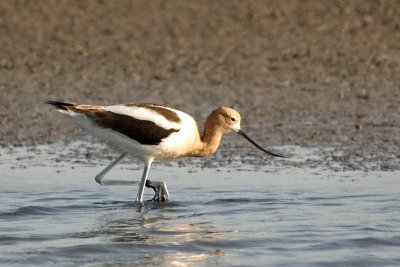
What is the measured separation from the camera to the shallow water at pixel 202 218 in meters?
7.54

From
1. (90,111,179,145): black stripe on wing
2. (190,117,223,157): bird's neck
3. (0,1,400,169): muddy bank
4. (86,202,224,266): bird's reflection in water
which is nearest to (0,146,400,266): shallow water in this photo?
(86,202,224,266): bird's reflection in water

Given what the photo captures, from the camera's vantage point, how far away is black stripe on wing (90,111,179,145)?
30.0 ft

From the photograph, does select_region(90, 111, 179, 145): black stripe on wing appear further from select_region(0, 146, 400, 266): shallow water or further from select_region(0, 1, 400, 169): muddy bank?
select_region(0, 1, 400, 169): muddy bank

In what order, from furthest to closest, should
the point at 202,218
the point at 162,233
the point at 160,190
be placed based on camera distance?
the point at 160,190, the point at 202,218, the point at 162,233

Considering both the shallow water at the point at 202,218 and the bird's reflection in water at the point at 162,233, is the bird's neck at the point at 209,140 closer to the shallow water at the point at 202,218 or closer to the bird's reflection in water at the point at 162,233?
the shallow water at the point at 202,218

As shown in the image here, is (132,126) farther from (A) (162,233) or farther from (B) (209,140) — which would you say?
(A) (162,233)

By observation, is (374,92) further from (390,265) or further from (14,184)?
(390,265)

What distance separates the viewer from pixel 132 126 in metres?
9.16

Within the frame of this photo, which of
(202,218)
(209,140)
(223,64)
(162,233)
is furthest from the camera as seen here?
(223,64)

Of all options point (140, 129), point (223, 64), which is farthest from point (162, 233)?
point (223, 64)

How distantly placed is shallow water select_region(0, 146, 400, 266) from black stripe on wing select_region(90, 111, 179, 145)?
505mm

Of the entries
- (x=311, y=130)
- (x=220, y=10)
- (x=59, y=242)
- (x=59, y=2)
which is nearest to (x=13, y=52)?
(x=59, y=2)

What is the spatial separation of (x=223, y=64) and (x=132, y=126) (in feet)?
15.1

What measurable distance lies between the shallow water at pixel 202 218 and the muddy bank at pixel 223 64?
105cm
